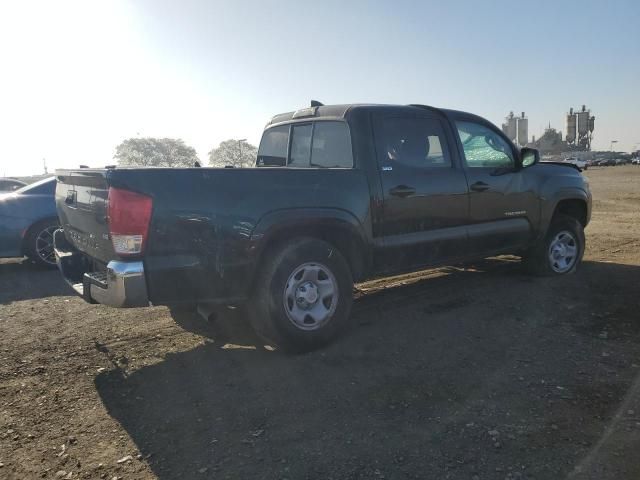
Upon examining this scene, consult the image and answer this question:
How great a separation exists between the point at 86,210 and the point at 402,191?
263 cm

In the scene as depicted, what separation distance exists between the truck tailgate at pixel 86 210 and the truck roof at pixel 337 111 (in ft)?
7.11

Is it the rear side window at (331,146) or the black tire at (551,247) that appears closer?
the rear side window at (331,146)

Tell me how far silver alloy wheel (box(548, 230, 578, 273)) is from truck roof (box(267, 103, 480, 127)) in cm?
202

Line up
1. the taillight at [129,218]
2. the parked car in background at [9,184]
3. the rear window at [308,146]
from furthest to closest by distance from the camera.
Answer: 1. the parked car in background at [9,184]
2. the rear window at [308,146]
3. the taillight at [129,218]

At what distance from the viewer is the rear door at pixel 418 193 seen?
15.4ft

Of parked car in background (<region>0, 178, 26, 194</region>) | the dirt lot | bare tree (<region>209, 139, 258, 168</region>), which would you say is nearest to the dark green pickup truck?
the dirt lot

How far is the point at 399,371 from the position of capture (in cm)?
385

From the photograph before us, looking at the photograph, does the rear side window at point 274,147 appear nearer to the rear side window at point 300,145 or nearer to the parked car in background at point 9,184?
the rear side window at point 300,145

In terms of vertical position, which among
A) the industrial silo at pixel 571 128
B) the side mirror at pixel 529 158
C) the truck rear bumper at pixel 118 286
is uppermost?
the industrial silo at pixel 571 128

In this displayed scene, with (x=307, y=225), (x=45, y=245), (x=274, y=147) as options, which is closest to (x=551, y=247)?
(x=274, y=147)

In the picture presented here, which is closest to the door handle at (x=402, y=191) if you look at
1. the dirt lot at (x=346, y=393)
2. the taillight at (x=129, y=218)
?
the dirt lot at (x=346, y=393)

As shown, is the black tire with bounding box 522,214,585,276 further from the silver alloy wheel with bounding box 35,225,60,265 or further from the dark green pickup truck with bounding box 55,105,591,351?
the silver alloy wheel with bounding box 35,225,60,265

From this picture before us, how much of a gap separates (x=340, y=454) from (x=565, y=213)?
5254 mm

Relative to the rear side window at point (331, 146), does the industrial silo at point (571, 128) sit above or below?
above
